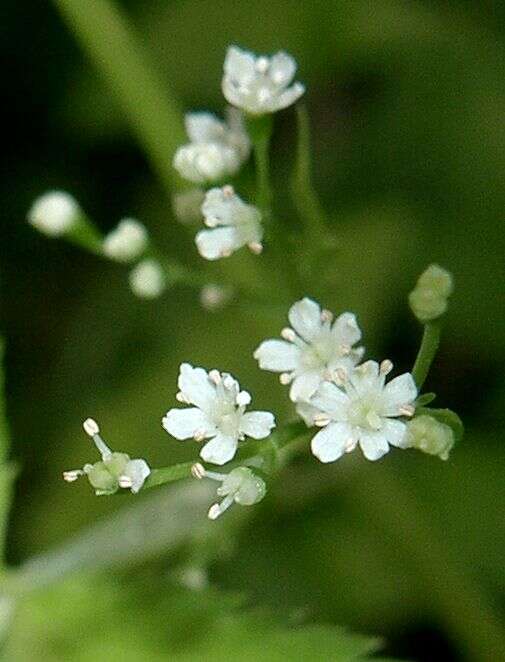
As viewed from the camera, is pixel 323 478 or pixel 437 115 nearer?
pixel 323 478

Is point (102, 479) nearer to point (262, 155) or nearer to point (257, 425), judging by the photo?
point (257, 425)

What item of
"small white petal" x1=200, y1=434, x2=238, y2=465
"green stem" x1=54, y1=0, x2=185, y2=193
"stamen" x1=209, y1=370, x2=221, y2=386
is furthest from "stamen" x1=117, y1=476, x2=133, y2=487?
"green stem" x1=54, y1=0, x2=185, y2=193

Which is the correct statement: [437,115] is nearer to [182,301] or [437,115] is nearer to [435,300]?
[182,301]

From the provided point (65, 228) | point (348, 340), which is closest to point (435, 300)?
point (348, 340)

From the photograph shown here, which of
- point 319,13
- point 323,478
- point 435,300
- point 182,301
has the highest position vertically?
point 319,13

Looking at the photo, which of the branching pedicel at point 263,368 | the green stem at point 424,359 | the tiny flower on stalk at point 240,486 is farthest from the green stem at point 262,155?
the tiny flower on stalk at point 240,486

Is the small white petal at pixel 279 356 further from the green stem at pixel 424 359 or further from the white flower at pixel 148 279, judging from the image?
the white flower at pixel 148 279
